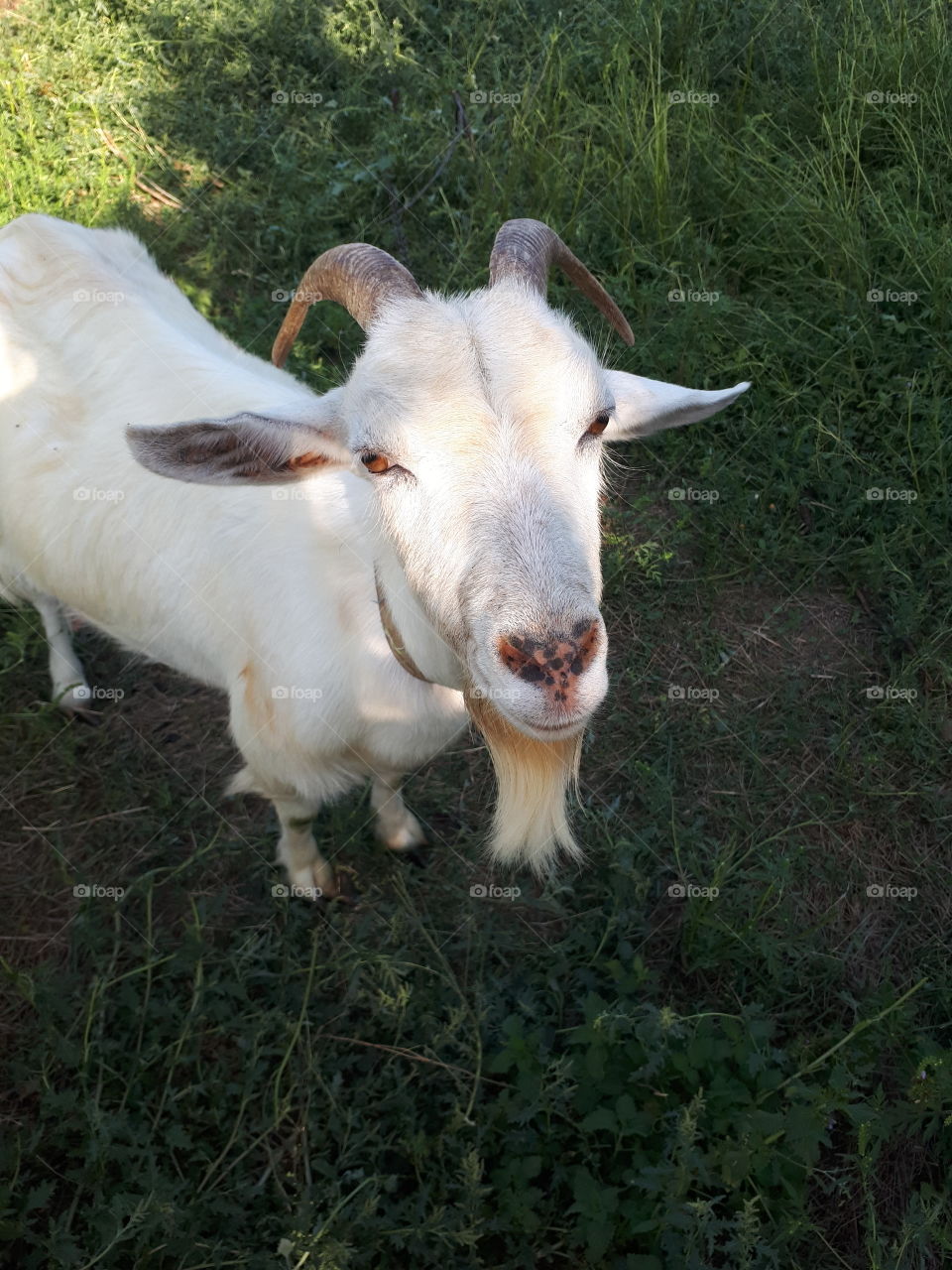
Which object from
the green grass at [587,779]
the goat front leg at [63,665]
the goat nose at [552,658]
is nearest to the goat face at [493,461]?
the goat nose at [552,658]

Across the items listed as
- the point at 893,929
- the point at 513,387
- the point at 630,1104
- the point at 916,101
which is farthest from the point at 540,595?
the point at 916,101

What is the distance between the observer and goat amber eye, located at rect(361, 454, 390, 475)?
7.23 ft

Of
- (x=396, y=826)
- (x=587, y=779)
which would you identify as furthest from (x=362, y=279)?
(x=587, y=779)

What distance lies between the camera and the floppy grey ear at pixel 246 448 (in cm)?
231

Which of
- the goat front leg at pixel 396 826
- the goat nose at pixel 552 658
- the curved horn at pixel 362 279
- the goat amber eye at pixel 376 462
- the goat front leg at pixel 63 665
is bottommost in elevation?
the goat front leg at pixel 396 826

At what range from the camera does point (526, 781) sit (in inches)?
97.5

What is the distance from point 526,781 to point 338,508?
3.13 feet

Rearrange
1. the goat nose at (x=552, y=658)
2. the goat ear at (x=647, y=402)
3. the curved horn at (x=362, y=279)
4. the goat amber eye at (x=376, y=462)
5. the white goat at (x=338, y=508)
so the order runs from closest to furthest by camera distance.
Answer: the goat nose at (x=552, y=658), the white goat at (x=338, y=508), the goat amber eye at (x=376, y=462), the curved horn at (x=362, y=279), the goat ear at (x=647, y=402)

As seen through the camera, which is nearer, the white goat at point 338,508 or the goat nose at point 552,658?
the goat nose at point 552,658

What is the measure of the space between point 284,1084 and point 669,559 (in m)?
2.54

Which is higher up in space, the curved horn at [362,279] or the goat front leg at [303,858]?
the curved horn at [362,279]

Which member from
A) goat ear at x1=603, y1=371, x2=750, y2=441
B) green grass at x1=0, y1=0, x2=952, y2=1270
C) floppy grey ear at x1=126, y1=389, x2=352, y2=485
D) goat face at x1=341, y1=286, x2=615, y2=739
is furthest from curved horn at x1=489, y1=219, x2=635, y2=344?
green grass at x1=0, y1=0, x2=952, y2=1270

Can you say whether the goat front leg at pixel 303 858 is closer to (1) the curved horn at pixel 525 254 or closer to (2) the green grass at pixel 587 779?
(2) the green grass at pixel 587 779

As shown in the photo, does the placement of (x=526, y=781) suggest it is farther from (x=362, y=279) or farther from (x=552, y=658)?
(x=362, y=279)
